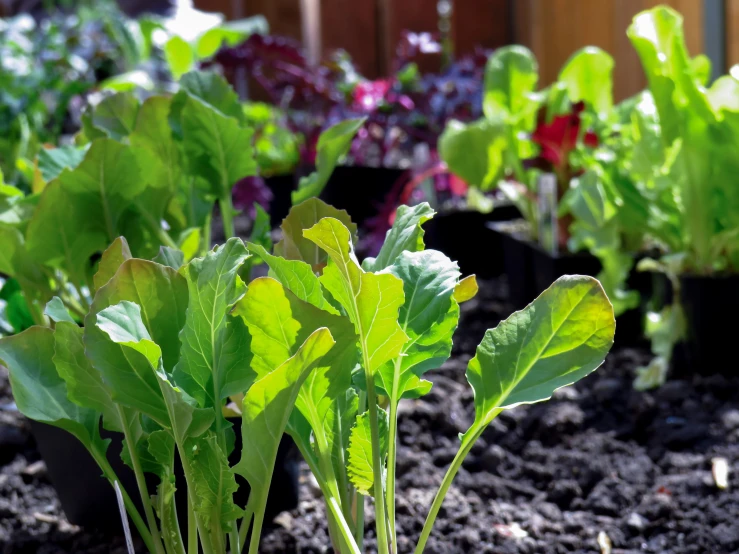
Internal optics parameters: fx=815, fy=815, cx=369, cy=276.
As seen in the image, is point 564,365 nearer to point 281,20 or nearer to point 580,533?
point 580,533

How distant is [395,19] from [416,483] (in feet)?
11.0

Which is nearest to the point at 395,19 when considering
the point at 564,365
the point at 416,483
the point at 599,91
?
the point at 599,91

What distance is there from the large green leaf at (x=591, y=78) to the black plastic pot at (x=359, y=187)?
69 cm

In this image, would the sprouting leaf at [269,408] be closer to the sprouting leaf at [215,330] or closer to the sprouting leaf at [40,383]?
the sprouting leaf at [215,330]

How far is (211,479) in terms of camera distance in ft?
2.09

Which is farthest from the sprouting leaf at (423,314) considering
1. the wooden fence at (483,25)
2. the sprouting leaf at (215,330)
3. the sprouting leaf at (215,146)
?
the wooden fence at (483,25)

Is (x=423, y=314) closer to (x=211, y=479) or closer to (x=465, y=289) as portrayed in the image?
(x=465, y=289)

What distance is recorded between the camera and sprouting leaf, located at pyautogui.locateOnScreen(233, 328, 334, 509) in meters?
0.55

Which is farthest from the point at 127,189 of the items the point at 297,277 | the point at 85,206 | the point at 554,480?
the point at 554,480

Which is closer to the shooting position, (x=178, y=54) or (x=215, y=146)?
(x=215, y=146)

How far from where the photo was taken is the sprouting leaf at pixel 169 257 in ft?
2.44

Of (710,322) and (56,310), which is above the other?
(56,310)

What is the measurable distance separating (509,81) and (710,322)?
844 mm

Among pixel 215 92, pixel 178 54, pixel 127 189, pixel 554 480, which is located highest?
pixel 178 54
